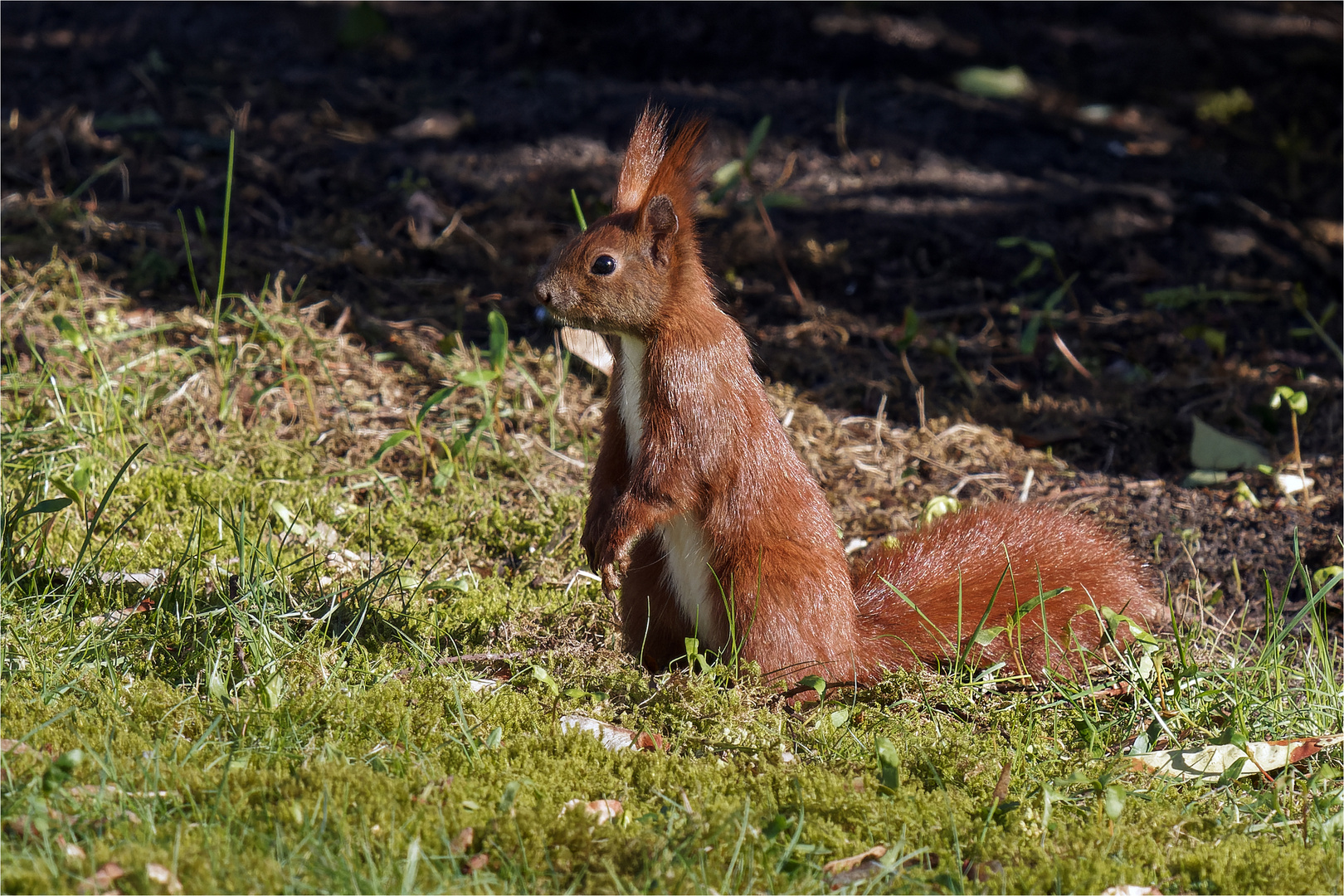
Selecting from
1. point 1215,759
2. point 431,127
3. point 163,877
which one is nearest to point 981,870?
point 1215,759

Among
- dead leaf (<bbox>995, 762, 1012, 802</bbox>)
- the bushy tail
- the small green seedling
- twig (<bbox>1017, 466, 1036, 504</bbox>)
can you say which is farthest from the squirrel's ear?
the small green seedling

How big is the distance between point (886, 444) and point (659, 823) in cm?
251

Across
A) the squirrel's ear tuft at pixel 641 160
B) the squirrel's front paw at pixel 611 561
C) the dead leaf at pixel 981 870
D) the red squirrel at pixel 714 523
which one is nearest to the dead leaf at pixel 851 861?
the dead leaf at pixel 981 870

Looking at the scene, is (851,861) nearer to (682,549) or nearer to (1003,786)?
(1003,786)

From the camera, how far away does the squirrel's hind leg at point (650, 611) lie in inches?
107

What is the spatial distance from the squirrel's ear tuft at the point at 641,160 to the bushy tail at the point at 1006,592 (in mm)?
1134

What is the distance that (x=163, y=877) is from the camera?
1718 mm

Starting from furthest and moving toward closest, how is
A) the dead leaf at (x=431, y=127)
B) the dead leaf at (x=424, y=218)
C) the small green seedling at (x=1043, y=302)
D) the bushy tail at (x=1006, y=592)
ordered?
the dead leaf at (x=431, y=127), the dead leaf at (x=424, y=218), the small green seedling at (x=1043, y=302), the bushy tail at (x=1006, y=592)

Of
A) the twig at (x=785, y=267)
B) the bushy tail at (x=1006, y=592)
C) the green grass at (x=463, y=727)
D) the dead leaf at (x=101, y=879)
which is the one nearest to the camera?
the dead leaf at (x=101, y=879)

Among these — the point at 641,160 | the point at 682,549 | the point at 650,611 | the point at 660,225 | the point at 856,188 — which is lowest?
the point at 650,611

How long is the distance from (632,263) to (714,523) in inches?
25.1

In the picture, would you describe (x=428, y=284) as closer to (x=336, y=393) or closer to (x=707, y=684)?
(x=336, y=393)

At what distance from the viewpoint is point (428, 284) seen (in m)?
4.90

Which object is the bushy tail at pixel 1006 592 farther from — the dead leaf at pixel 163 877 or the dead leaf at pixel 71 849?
the dead leaf at pixel 71 849
